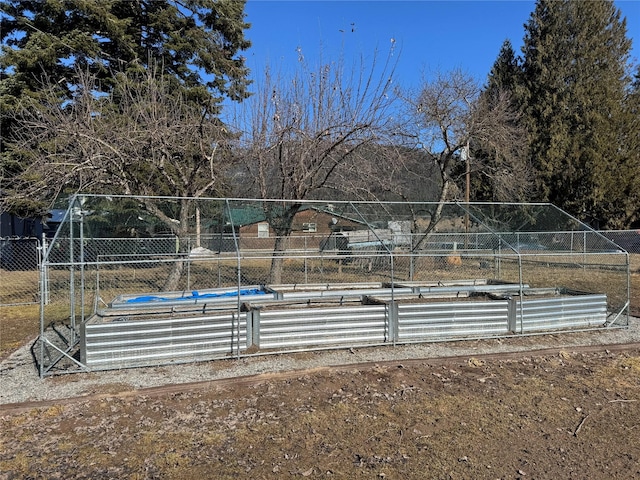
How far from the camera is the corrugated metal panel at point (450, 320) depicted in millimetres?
7410

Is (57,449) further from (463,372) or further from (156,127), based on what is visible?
(156,127)

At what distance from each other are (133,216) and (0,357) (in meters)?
5.06

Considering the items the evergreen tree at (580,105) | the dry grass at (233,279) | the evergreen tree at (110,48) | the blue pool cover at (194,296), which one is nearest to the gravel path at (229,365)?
the blue pool cover at (194,296)

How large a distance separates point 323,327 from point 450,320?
2.25 m

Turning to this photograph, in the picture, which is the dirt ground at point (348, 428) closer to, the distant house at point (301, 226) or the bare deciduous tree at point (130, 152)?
the bare deciduous tree at point (130, 152)

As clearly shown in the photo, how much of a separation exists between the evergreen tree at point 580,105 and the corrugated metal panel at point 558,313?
62.3 ft

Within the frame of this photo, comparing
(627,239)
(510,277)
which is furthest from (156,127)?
(627,239)

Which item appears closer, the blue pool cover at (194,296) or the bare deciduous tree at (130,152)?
the blue pool cover at (194,296)

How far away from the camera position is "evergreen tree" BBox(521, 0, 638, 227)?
25500 mm

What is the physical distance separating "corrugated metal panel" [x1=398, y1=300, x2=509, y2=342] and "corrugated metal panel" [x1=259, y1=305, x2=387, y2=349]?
17.2 inches

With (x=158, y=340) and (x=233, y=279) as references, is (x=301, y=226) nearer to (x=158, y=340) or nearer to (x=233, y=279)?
(x=233, y=279)

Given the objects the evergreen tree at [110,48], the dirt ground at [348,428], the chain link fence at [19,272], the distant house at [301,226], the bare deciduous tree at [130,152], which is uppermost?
the evergreen tree at [110,48]

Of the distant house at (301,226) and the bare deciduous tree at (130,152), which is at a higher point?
the bare deciduous tree at (130,152)

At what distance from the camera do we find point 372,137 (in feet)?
38.0
